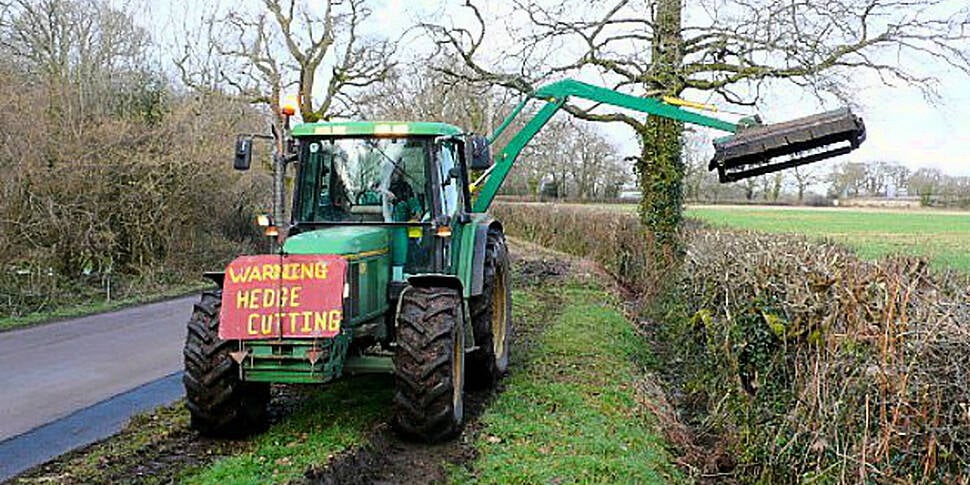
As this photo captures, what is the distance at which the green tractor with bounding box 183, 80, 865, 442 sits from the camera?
618cm

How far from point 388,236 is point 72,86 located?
1140cm

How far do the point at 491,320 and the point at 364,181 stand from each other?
1913 millimetres

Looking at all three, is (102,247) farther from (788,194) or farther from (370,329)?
(788,194)

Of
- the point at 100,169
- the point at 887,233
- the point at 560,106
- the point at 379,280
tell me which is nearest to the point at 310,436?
the point at 379,280

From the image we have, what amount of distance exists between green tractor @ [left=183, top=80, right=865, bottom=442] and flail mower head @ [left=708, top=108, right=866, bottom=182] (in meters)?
0.02

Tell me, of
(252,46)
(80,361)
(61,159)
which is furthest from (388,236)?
(252,46)

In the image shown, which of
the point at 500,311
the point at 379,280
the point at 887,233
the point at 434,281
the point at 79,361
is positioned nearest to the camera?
the point at 434,281

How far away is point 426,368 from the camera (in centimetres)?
631

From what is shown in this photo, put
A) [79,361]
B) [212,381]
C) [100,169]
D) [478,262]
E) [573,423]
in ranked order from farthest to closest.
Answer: [100,169]
[79,361]
[478,262]
[573,423]
[212,381]

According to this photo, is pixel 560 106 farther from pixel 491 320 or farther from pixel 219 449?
pixel 219 449

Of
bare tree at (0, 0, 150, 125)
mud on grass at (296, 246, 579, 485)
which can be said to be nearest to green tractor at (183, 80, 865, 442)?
mud on grass at (296, 246, 579, 485)

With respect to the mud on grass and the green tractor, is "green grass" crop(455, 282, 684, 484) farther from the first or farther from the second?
the green tractor

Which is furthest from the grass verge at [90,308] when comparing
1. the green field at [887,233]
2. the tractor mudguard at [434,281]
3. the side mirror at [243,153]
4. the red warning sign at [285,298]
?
the green field at [887,233]

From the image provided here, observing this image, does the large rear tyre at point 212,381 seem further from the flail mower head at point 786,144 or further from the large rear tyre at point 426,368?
the flail mower head at point 786,144
